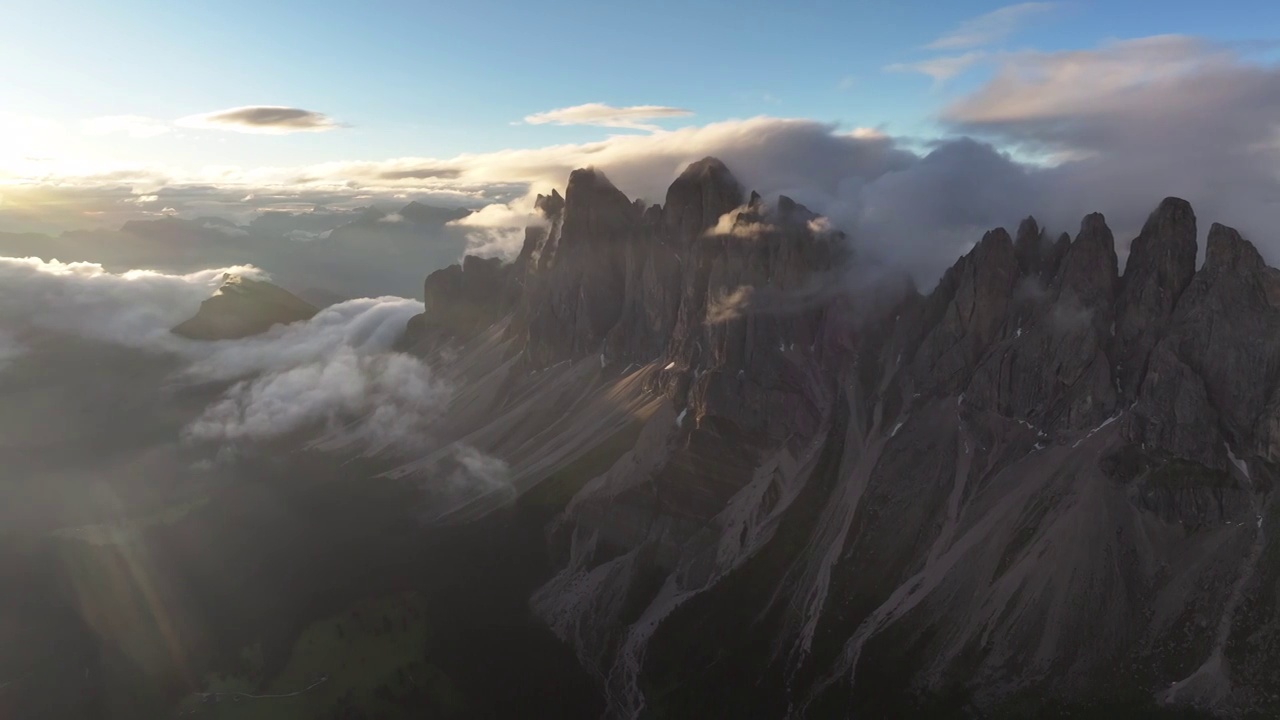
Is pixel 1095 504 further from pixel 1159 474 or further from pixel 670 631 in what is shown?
pixel 670 631

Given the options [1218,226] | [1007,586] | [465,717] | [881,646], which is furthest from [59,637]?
[1218,226]

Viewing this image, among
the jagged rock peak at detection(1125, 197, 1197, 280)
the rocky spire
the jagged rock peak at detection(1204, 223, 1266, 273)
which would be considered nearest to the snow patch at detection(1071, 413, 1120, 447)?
the rocky spire

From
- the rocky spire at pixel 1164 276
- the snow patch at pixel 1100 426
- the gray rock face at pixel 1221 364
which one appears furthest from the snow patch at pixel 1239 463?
the rocky spire at pixel 1164 276

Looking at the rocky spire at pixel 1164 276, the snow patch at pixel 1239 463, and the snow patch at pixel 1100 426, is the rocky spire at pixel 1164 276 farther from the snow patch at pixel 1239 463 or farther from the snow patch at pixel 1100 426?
the snow patch at pixel 1239 463

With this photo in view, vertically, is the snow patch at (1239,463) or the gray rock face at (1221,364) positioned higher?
the gray rock face at (1221,364)

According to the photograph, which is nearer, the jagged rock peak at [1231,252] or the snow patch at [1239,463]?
the snow patch at [1239,463]

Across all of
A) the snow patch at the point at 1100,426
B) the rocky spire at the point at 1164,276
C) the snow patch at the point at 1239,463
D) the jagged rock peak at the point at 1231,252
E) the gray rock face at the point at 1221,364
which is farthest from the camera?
the rocky spire at the point at 1164,276

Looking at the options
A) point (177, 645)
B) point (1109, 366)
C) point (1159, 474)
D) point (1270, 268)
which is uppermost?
point (1270, 268)

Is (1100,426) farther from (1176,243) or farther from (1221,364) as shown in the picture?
(1176,243)

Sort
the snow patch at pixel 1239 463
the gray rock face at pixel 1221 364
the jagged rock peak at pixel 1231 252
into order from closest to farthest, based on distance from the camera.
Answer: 1. the snow patch at pixel 1239 463
2. the gray rock face at pixel 1221 364
3. the jagged rock peak at pixel 1231 252
